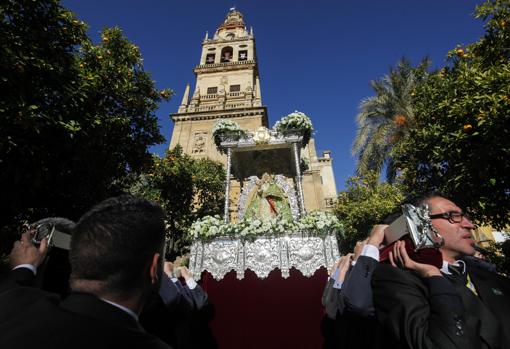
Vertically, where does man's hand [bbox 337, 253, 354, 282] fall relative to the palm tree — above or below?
below

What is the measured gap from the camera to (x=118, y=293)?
1362 millimetres

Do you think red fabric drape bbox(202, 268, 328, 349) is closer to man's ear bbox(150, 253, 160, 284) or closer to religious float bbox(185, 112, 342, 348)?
religious float bbox(185, 112, 342, 348)

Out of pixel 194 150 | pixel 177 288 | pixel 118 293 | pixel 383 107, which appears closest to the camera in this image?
pixel 118 293

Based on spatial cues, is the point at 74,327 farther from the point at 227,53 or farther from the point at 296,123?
the point at 227,53

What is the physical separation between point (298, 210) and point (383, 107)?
9.73 metres

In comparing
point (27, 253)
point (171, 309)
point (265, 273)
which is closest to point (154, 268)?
point (27, 253)

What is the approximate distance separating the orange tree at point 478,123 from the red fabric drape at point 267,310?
4.85 meters

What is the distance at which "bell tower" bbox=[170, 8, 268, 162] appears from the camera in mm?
26078

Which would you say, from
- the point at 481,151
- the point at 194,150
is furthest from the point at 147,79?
the point at 194,150

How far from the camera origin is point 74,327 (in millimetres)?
1065

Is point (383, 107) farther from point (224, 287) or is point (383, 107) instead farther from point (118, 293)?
point (118, 293)

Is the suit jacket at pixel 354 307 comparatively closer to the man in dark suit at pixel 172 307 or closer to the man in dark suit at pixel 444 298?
the man in dark suit at pixel 444 298

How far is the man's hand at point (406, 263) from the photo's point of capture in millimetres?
1899

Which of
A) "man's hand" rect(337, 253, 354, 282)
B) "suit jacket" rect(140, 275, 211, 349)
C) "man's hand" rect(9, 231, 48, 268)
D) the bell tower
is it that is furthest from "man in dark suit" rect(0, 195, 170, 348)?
the bell tower
